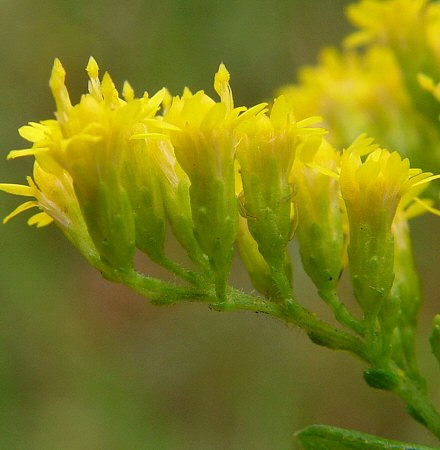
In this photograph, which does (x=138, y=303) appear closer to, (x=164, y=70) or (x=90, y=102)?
(x=164, y=70)

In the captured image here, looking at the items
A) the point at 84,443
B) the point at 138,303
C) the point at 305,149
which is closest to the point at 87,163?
the point at 305,149

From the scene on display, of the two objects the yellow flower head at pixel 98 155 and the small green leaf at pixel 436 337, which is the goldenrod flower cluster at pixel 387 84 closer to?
the small green leaf at pixel 436 337

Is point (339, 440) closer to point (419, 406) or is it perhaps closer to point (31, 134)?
point (419, 406)

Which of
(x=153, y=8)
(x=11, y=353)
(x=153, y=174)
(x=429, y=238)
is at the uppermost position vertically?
(x=153, y=8)

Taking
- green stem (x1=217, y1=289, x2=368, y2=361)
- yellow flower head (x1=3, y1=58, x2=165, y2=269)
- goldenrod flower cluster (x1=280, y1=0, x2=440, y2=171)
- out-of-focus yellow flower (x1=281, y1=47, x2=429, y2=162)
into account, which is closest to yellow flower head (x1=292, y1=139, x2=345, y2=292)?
green stem (x1=217, y1=289, x2=368, y2=361)

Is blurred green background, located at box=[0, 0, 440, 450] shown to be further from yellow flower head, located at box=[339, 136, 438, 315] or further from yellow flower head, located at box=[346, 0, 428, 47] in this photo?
yellow flower head, located at box=[339, 136, 438, 315]

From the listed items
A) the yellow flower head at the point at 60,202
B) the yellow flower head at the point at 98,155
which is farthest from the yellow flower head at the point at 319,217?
the yellow flower head at the point at 60,202
